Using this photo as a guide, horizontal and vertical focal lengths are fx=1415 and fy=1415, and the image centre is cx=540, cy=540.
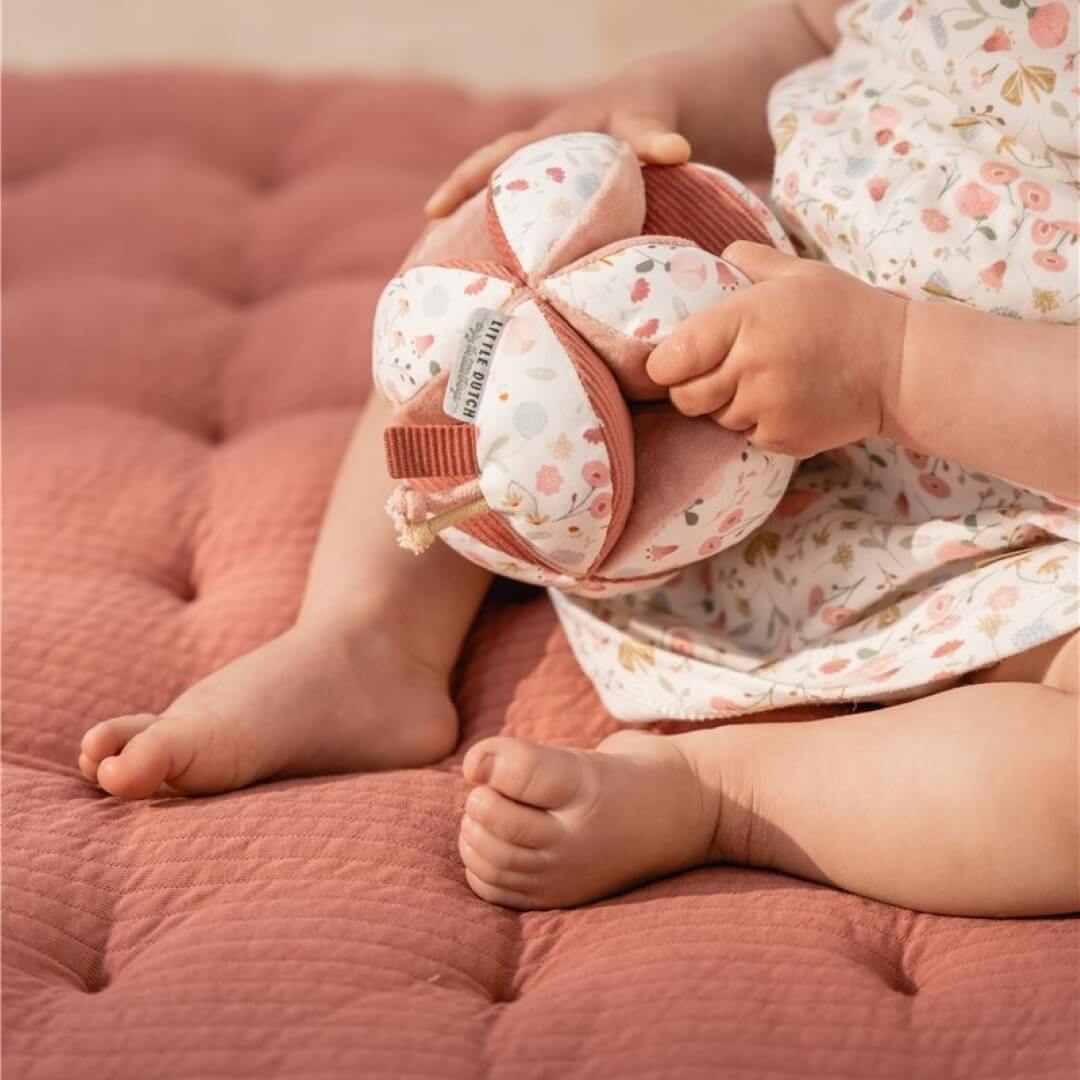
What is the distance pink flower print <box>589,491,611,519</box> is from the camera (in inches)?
27.7

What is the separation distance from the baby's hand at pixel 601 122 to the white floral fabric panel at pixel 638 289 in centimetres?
14

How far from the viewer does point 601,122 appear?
37.2 inches

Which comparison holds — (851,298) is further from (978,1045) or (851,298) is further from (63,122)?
(63,122)

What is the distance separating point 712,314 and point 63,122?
1.03m

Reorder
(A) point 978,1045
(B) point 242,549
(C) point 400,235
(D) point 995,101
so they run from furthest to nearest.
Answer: (C) point 400,235
(B) point 242,549
(D) point 995,101
(A) point 978,1045

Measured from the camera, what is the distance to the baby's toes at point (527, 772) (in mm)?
712

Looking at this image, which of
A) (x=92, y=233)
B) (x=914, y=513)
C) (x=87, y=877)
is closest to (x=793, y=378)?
(x=914, y=513)

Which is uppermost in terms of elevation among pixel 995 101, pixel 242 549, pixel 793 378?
pixel 995 101

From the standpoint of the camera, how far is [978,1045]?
59 cm

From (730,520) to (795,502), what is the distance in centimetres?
13

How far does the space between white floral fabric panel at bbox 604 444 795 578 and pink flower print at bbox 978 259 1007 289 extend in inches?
5.6

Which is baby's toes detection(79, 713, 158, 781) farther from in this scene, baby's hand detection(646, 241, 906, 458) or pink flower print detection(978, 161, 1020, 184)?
pink flower print detection(978, 161, 1020, 184)

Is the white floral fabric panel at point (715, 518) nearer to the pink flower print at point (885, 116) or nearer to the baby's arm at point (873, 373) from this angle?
the baby's arm at point (873, 373)

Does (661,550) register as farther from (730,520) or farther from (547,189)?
(547,189)
